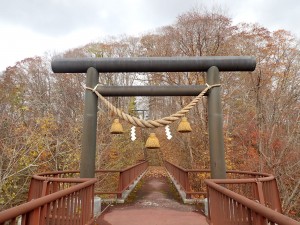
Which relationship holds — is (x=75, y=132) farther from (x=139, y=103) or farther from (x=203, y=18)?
(x=139, y=103)

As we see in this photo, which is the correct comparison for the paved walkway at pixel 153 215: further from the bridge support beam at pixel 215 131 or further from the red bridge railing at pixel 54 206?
the bridge support beam at pixel 215 131

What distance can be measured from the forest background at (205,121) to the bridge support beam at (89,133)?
193 inches

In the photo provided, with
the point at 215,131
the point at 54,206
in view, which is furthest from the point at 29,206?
the point at 215,131

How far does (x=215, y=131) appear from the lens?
18.7ft

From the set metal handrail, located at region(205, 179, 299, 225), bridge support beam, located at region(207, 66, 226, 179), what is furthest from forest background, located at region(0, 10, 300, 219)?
metal handrail, located at region(205, 179, 299, 225)

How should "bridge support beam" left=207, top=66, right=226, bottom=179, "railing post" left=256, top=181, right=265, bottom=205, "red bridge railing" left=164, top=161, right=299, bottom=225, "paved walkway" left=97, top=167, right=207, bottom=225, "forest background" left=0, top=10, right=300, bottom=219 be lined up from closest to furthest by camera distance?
1. "red bridge railing" left=164, top=161, right=299, bottom=225
2. "railing post" left=256, top=181, right=265, bottom=205
3. "paved walkway" left=97, top=167, right=207, bottom=225
4. "bridge support beam" left=207, top=66, right=226, bottom=179
5. "forest background" left=0, top=10, right=300, bottom=219

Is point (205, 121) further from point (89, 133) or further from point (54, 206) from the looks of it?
point (54, 206)

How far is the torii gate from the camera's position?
5.82 meters

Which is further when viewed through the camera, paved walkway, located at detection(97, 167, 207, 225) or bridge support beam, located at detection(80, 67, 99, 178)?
bridge support beam, located at detection(80, 67, 99, 178)

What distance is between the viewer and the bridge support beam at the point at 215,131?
220 inches

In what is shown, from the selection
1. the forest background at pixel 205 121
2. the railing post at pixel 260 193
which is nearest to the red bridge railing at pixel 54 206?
the railing post at pixel 260 193

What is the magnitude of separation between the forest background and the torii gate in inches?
193

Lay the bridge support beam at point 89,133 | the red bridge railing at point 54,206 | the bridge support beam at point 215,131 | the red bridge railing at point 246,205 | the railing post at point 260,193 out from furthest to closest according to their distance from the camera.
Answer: the bridge support beam at point 89,133
the bridge support beam at point 215,131
the railing post at point 260,193
the red bridge railing at point 54,206
the red bridge railing at point 246,205

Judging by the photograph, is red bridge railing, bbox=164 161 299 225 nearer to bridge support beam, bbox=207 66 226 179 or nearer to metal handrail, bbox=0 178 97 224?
bridge support beam, bbox=207 66 226 179
